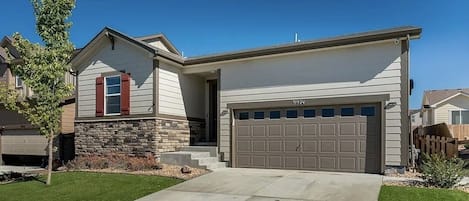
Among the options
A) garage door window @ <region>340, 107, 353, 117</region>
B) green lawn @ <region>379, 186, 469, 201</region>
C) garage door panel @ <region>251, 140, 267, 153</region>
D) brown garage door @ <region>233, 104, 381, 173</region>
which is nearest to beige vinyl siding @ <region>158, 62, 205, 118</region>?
brown garage door @ <region>233, 104, 381, 173</region>

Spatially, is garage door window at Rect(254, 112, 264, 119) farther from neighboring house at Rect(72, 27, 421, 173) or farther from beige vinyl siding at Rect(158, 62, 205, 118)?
beige vinyl siding at Rect(158, 62, 205, 118)

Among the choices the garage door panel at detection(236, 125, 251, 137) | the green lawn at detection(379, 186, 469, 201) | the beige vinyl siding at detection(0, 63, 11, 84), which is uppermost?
the beige vinyl siding at detection(0, 63, 11, 84)

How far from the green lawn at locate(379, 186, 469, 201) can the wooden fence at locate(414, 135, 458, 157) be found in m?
3.82

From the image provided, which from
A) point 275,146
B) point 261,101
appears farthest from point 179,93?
point 275,146

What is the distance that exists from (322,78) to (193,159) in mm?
5149

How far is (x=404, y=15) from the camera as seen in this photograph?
15.1 meters

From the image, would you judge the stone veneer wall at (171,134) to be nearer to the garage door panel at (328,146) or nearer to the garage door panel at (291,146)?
the garage door panel at (291,146)

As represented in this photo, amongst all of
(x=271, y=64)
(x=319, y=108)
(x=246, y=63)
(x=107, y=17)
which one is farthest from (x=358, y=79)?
(x=107, y=17)

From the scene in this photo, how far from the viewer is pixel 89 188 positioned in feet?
36.5

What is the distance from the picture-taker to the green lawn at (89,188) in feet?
33.3

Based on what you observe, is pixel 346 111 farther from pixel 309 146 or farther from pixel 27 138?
pixel 27 138

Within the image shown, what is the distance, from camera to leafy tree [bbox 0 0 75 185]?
11648 mm

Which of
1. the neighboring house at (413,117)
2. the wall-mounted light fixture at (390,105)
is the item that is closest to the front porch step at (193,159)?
the wall-mounted light fixture at (390,105)

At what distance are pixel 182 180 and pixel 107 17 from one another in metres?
9.38
